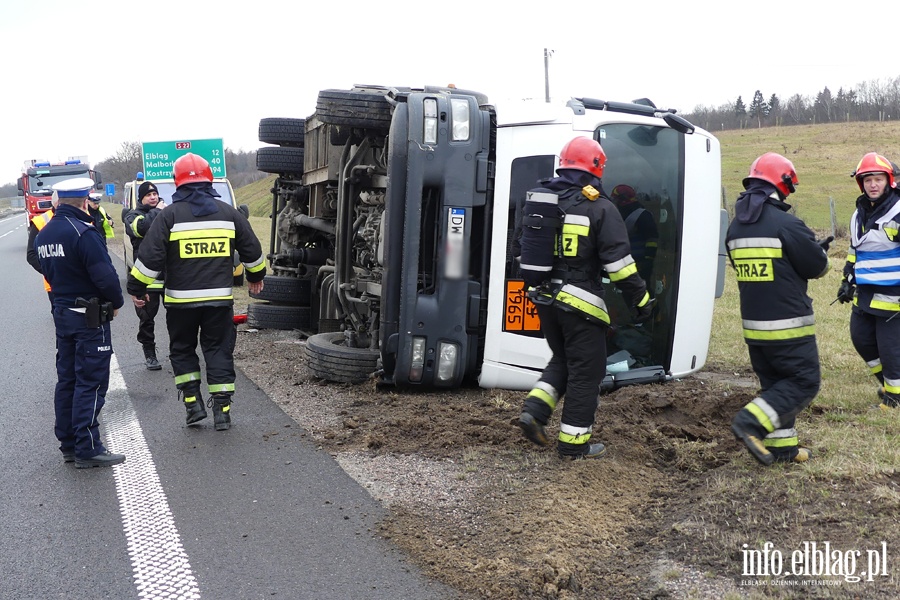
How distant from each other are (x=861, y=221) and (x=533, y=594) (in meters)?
4.48

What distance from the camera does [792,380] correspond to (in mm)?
4707

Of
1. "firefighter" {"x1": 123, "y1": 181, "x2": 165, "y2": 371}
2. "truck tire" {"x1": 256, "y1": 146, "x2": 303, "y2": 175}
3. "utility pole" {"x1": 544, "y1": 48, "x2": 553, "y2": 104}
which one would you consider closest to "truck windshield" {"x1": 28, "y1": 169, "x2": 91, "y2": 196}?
"truck tire" {"x1": 256, "y1": 146, "x2": 303, "y2": 175}

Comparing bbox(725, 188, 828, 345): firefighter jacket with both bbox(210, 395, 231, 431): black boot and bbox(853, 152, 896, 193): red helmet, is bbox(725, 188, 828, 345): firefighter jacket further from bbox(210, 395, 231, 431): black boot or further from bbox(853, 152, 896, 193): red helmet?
bbox(210, 395, 231, 431): black boot

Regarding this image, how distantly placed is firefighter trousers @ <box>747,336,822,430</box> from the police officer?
152 inches

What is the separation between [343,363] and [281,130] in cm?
438

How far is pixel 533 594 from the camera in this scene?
11.1 ft

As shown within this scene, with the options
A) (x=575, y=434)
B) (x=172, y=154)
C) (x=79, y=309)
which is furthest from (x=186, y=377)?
(x=172, y=154)

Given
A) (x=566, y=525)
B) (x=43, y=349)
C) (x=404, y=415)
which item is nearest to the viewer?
(x=566, y=525)

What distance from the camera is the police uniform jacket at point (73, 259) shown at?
5.30 m

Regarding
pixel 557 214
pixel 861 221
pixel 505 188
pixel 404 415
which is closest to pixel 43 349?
pixel 404 415

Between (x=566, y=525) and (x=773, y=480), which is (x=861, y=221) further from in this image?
(x=566, y=525)

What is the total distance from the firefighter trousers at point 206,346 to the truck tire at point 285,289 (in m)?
3.89

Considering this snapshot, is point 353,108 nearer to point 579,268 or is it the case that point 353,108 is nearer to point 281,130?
point 579,268

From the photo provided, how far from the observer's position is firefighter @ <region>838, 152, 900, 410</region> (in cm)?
612
